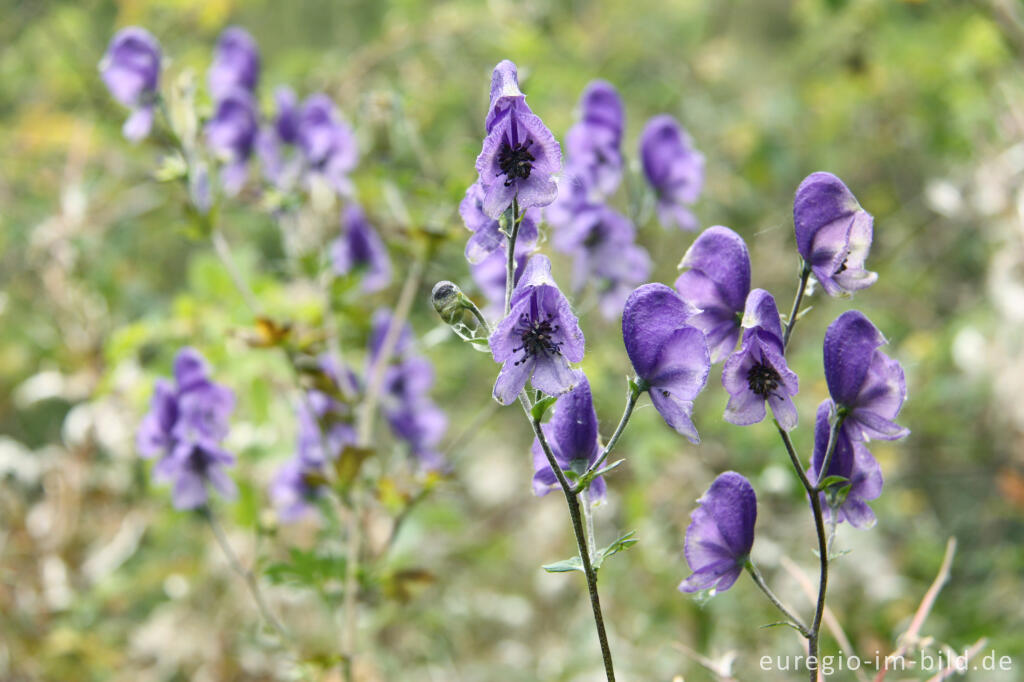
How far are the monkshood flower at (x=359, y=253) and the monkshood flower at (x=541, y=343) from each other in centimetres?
96

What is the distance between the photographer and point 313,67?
9.11 feet

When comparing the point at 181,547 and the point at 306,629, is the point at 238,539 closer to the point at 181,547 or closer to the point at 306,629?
the point at 181,547

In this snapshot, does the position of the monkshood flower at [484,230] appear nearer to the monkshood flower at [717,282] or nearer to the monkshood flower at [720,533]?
the monkshood flower at [717,282]

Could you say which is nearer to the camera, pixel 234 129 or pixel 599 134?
pixel 599 134

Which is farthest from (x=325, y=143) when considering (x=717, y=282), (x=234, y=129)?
(x=717, y=282)

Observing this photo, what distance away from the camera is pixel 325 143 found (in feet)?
4.88

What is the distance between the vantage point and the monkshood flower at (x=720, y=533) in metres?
0.69

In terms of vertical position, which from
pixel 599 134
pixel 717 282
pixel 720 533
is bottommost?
pixel 720 533

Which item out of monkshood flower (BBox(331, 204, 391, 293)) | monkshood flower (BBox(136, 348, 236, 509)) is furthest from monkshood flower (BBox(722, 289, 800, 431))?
monkshood flower (BBox(331, 204, 391, 293))

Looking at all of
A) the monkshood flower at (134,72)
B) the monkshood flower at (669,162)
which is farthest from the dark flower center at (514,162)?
the monkshood flower at (134,72)

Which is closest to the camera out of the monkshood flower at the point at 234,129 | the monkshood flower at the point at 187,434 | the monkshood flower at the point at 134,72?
the monkshood flower at the point at 187,434

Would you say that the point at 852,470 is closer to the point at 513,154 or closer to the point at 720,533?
the point at 720,533

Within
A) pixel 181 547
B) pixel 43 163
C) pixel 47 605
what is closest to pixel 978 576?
pixel 181 547

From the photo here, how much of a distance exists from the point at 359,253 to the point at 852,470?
107 cm
